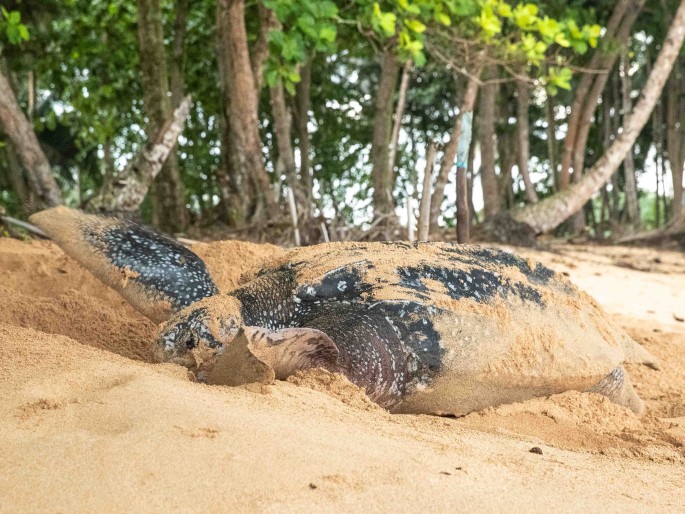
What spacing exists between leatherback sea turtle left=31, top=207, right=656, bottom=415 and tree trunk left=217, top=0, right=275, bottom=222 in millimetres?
3579

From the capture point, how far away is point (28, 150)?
5.27 meters

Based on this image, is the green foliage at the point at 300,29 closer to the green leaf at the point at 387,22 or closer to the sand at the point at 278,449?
the green leaf at the point at 387,22

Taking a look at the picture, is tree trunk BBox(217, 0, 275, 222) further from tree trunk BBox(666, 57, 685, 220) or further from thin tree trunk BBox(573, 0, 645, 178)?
tree trunk BBox(666, 57, 685, 220)

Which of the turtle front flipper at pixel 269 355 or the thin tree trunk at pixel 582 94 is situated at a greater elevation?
the thin tree trunk at pixel 582 94

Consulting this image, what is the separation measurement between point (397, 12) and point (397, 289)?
404cm

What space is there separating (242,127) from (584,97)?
5533 millimetres

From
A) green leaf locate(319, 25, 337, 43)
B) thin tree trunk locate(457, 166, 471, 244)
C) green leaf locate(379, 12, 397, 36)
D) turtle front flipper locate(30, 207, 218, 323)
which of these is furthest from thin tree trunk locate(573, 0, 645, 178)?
turtle front flipper locate(30, 207, 218, 323)

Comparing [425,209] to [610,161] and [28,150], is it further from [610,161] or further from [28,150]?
[610,161]

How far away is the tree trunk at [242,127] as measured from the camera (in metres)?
6.71

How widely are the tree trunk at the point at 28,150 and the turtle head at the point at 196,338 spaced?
3.10 m

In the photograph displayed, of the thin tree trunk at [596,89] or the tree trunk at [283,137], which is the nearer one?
the tree trunk at [283,137]

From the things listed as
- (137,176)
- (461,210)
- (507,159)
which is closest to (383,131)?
(137,176)

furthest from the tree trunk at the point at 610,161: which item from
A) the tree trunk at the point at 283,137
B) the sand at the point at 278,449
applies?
the sand at the point at 278,449

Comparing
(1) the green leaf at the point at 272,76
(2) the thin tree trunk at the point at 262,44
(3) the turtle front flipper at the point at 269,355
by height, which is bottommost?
(3) the turtle front flipper at the point at 269,355
